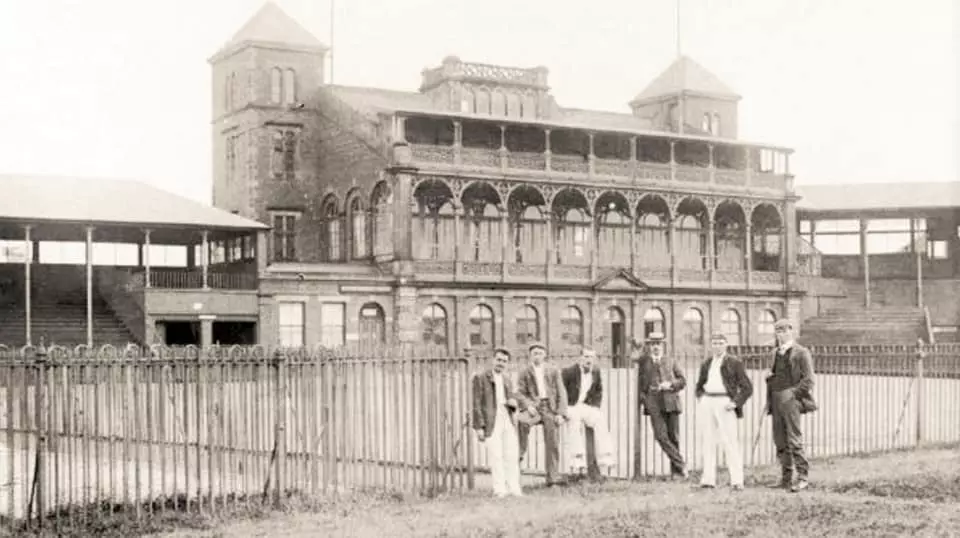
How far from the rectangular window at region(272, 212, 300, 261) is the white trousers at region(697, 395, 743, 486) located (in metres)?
34.7

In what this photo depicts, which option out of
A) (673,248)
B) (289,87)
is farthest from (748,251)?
(289,87)

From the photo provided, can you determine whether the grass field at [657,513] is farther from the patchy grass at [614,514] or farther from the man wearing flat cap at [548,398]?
the man wearing flat cap at [548,398]

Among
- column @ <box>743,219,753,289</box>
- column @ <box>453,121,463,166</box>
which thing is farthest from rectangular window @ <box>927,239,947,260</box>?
column @ <box>453,121,463,166</box>

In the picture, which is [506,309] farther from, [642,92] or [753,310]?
[642,92]

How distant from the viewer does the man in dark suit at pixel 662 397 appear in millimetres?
14625

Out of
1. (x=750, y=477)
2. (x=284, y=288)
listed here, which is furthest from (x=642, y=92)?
(x=750, y=477)

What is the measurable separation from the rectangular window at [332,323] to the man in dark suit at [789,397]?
27.5 m

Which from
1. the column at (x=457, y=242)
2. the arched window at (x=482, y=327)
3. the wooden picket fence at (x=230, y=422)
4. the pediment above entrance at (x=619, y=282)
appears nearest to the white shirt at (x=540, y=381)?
the wooden picket fence at (x=230, y=422)

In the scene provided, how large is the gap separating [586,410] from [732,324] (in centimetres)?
3650

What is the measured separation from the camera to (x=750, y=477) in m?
14.8

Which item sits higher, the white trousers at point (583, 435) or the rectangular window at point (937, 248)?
the rectangular window at point (937, 248)

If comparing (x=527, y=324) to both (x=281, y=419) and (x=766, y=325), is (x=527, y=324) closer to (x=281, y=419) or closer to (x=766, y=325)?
(x=766, y=325)

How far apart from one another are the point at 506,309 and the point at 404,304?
4307 millimetres

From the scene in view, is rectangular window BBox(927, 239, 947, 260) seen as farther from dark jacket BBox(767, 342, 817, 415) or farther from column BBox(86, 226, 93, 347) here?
dark jacket BBox(767, 342, 817, 415)
